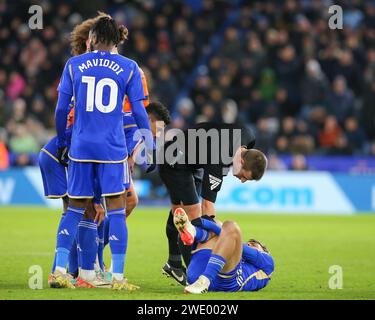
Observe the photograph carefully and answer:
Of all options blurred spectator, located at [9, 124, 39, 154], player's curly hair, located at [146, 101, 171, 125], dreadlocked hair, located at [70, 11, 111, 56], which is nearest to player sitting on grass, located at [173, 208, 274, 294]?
player's curly hair, located at [146, 101, 171, 125]

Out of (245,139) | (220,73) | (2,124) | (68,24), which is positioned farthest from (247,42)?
(245,139)

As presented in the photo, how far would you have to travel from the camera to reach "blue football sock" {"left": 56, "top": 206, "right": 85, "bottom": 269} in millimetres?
7531

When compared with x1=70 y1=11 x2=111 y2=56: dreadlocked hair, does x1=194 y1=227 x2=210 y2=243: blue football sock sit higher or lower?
lower

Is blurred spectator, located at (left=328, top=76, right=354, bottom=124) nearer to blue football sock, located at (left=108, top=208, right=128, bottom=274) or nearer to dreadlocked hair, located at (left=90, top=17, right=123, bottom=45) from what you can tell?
dreadlocked hair, located at (left=90, top=17, right=123, bottom=45)

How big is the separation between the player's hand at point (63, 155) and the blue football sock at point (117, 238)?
0.73 metres

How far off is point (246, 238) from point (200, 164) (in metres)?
4.20

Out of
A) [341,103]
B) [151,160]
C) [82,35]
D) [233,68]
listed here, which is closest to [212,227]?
[151,160]

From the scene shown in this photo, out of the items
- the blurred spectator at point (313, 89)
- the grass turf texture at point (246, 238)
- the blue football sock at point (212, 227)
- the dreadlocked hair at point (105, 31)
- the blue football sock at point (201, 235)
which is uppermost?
the blurred spectator at point (313, 89)

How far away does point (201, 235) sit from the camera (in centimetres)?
743

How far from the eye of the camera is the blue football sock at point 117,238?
7.43 meters

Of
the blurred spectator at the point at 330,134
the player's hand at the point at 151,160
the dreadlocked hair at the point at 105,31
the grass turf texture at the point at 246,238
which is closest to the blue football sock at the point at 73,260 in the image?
the grass turf texture at the point at 246,238

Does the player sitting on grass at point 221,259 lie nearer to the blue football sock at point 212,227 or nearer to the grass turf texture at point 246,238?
the blue football sock at point 212,227

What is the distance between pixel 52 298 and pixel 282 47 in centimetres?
1427

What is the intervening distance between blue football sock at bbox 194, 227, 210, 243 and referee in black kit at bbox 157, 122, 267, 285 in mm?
571
